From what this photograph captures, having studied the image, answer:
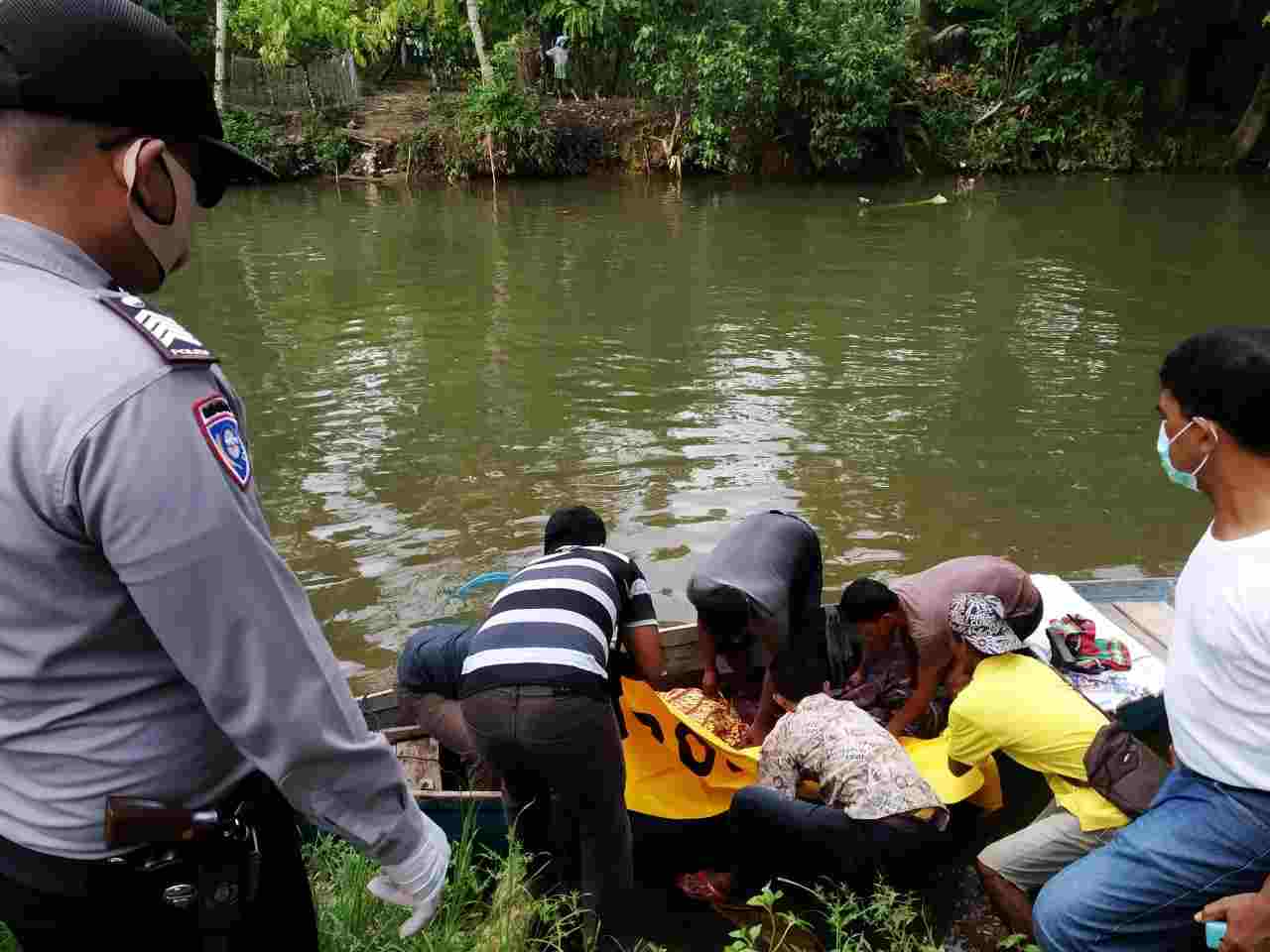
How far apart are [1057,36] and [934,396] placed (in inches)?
695

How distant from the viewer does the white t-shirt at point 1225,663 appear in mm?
2154

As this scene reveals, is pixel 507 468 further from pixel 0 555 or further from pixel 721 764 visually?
pixel 0 555

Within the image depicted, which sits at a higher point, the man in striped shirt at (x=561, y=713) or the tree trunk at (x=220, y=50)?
the tree trunk at (x=220, y=50)

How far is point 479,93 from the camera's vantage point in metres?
22.1

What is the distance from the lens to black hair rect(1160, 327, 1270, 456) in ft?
7.29

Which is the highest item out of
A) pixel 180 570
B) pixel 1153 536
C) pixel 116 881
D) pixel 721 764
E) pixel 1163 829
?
pixel 180 570

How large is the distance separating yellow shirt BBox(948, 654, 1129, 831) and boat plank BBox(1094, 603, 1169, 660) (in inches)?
52.2

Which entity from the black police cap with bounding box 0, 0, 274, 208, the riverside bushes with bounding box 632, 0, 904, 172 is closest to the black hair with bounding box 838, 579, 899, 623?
the black police cap with bounding box 0, 0, 274, 208

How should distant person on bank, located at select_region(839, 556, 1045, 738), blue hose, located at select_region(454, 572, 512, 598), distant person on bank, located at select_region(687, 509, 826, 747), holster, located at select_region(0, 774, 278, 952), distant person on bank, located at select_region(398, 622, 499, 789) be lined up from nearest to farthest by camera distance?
holster, located at select_region(0, 774, 278, 952) < distant person on bank, located at select_region(398, 622, 499, 789) < distant person on bank, located at select_region(839, 556, 1045, 738) < distant person on bank, located at select_region(687, 509, 826, 747) < blue hose, located at select_region(454, 572, 512, 598)

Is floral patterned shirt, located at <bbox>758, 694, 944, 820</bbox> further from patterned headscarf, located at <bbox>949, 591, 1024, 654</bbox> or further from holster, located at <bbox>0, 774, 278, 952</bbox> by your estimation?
holster, located at <bbox>0, 774, 278, 952</bbox>

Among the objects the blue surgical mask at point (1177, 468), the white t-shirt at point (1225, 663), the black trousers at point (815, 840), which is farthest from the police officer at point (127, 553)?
the black trousers at point (815, 840)

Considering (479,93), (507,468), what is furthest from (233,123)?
(507,468)

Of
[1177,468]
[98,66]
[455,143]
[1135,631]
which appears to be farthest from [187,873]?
[455,143]

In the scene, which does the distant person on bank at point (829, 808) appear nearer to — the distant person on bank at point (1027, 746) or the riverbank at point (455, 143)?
Result: the distant person on bank at point (1027, 746)
